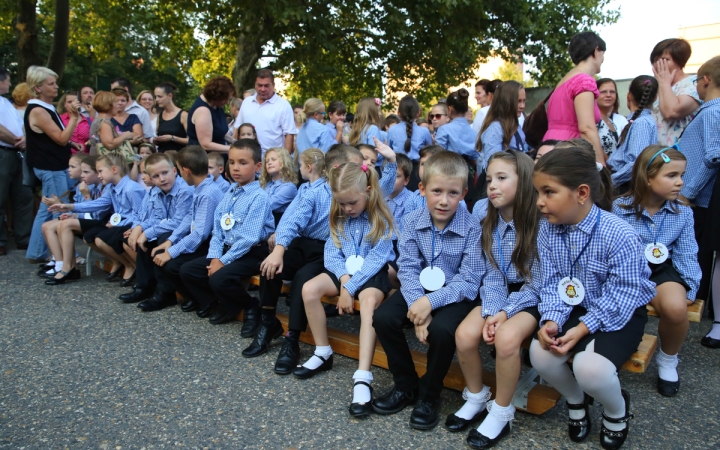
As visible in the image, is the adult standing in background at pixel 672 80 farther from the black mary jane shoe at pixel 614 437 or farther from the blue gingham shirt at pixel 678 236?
the black mary jane shoe at pixel 614 437

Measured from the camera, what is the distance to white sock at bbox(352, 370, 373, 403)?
3033mm

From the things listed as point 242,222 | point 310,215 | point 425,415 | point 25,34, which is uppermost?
point 25,34

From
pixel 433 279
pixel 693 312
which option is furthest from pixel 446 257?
pixel 693 312

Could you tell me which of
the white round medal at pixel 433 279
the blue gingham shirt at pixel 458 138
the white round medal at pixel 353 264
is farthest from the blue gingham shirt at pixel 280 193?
the white round medal at pixel 433 279

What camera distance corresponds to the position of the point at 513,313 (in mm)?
2857

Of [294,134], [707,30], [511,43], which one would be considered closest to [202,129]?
[294,134]

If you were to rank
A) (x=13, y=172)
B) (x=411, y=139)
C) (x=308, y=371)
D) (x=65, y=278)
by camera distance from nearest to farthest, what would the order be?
(x=308, y=371) → (x=65, y=278) → (x=411, y=139) → (x=13, y=172)

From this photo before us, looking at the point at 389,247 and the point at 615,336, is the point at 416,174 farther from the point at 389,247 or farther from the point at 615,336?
the point at 615,336

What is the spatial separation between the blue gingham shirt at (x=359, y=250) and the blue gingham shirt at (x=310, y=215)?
37cm

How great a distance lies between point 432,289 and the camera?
3.17m

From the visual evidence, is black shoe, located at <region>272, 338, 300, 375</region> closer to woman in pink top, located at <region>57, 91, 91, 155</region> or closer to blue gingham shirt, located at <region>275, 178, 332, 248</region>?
blue gingham shirt, located at <region>275, 178, 332, 248</region>

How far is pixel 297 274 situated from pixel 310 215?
24.0 inches

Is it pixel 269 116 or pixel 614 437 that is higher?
pixel 269 116

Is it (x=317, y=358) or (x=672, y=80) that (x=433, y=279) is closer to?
(x=317, y=358)
